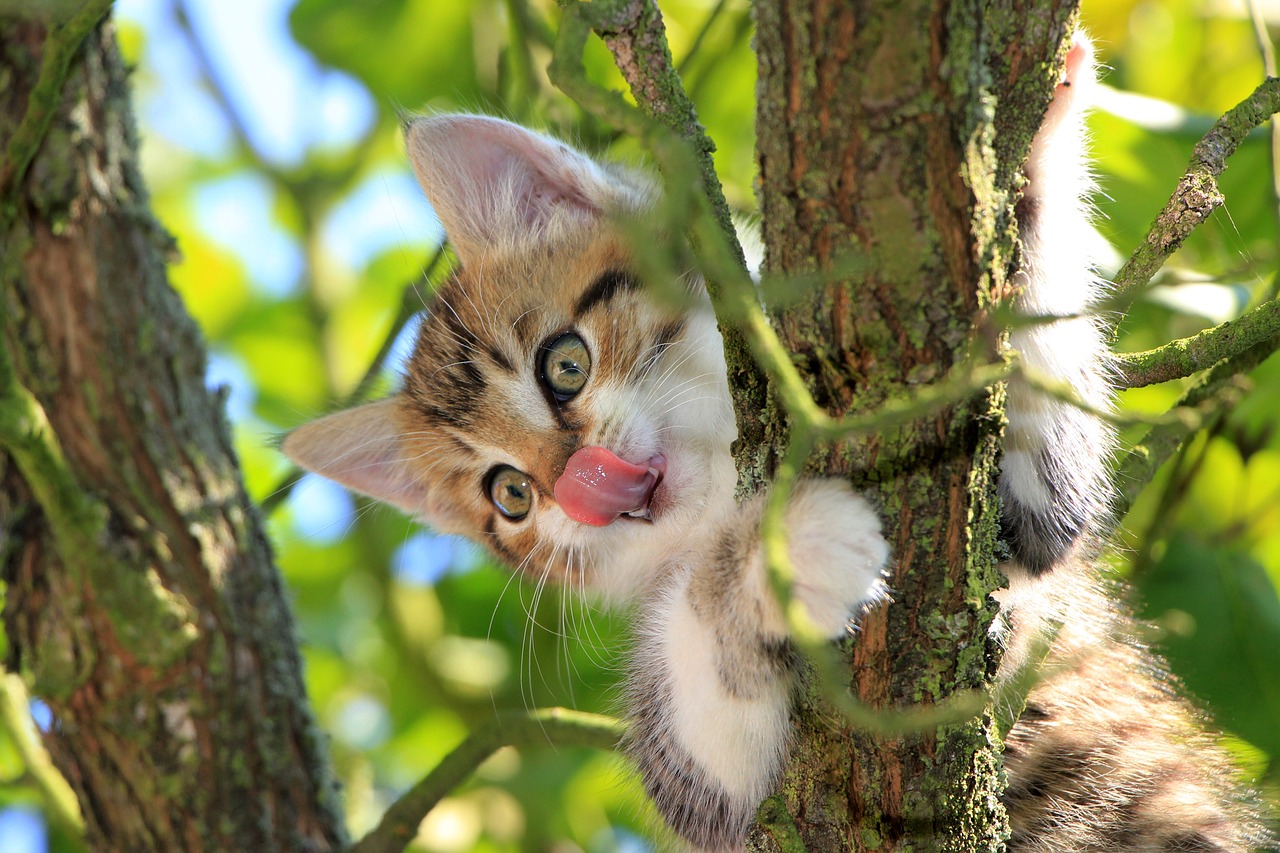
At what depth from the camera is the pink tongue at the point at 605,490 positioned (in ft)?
5.24

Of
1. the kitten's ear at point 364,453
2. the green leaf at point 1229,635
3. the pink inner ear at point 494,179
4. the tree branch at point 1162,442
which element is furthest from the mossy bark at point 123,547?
the green leaf at point 1229,635

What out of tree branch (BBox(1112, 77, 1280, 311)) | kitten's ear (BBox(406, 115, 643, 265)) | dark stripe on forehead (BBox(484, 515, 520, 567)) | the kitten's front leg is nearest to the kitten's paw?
the kitten's front leg

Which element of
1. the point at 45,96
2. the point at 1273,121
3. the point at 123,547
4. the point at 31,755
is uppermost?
the point at 1273,121

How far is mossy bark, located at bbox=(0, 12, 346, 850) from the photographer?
1.64 metres

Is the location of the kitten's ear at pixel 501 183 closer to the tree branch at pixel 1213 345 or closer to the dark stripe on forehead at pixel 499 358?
the dark stripe on forehead at pixel 499 358

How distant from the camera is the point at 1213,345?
1092 millimetres

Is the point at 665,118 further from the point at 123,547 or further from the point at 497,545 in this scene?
the point at 497,545

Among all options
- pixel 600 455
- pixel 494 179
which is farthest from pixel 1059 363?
pixel 494 179

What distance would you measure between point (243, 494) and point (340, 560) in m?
0.97

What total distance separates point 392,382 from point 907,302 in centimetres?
183

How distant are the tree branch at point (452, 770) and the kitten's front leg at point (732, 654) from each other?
0.15m

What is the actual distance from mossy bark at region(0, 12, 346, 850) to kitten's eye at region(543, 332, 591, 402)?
0.58 meters

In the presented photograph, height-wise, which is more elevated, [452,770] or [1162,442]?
[1162,442]

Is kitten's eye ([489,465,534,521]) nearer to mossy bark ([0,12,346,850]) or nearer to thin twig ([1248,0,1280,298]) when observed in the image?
mossy bark ([0,12,346,850])
